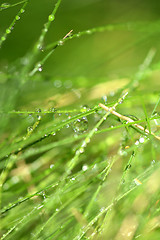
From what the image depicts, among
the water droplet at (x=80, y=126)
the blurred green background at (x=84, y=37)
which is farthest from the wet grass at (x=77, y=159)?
the blurred green background at (x=84, y=37)

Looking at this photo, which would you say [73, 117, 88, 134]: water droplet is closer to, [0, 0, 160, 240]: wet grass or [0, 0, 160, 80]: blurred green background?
[0, 0, 160, 240]: wet grass

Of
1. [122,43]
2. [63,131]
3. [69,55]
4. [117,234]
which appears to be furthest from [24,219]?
[122,43]

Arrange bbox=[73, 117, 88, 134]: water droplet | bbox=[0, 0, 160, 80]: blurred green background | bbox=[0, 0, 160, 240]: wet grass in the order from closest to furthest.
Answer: bbox=[0, 0, 160, 240]: wet grass
bbox=[73, 117, 88, 134]: water droplet
bbox=[0, 0, 160, 80]: blurred green background

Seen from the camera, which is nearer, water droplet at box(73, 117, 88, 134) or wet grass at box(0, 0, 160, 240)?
wet grass at box(0, 0, 160, 240)

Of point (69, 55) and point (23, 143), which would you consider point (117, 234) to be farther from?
point (69, 55)

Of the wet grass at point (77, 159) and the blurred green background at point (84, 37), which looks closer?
the wet grass at point (77, 159)

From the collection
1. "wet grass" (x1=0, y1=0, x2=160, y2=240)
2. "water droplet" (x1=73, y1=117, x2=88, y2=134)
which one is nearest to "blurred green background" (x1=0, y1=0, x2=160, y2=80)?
"wet grass" (x1=0, y1=0, x2=160, y2=240)

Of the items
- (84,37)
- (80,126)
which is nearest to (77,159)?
Answer: (80,126)

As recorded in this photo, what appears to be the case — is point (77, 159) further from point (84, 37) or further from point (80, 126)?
point (84, 37)

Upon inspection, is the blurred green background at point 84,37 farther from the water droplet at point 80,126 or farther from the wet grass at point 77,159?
the water droplet at point 80,126
